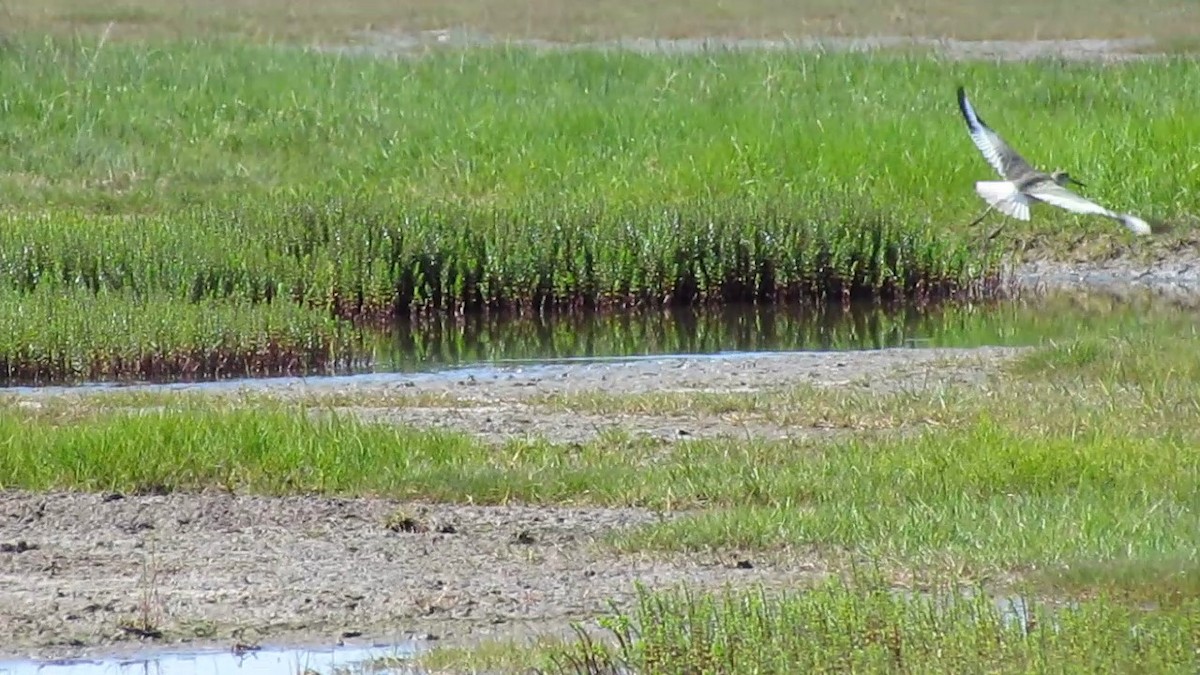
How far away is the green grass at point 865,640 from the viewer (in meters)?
6.29

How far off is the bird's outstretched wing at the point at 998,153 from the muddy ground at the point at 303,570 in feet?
12.1

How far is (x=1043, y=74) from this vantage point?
79.9ft

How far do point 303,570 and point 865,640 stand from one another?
255 cm

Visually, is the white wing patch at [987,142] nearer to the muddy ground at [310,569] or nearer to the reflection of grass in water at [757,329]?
the muddy ground at [310,569]

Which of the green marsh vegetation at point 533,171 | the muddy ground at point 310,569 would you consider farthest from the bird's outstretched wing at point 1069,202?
the green marsh vegetation at point 533,171

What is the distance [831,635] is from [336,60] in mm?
20483

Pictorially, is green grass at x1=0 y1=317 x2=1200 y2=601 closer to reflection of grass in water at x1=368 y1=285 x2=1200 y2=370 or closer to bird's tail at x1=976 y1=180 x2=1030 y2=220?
bird's tail at x1=976 y1=180 x2=1030 y2=220

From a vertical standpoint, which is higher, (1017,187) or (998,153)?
(998,153)

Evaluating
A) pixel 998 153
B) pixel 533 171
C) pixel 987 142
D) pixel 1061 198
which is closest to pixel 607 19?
pixel 533 171

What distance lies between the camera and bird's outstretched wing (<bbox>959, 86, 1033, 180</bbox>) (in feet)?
38.8

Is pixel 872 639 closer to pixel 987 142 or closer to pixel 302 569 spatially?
pixel 302 569

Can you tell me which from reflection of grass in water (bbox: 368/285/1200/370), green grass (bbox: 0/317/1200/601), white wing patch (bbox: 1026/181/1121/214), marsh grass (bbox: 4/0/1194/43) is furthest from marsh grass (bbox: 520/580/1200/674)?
marsh grass (bbox: 4/0/1194/43)

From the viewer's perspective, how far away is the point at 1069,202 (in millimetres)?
10750

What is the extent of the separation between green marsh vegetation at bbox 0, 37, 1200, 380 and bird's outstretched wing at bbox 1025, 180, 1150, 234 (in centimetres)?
524
